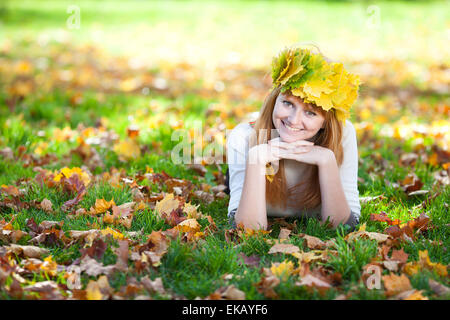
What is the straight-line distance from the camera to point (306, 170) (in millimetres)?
3326

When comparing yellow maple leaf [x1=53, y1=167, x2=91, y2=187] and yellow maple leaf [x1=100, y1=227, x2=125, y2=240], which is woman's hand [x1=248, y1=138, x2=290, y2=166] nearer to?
yellow maple leaf [x1=100, y1=227, x2=125, y2=240]

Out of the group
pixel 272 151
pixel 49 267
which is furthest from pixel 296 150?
pixel 49 267

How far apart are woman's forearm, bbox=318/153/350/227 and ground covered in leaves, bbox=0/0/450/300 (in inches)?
3.8

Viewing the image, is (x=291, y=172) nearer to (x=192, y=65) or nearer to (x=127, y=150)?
(x=127, y=150)

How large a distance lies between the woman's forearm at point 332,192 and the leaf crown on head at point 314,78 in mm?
345

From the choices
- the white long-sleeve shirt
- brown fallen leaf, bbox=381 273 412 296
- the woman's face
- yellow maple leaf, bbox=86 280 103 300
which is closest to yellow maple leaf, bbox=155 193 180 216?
the white long-sleeve shirt

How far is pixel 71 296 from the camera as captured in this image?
239 centimetres

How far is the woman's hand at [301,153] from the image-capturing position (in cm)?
305

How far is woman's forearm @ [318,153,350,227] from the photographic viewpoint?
10.1 ft

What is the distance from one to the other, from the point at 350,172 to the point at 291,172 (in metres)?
0.38

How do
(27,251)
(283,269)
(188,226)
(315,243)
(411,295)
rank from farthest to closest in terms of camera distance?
(188,226) → (315,243) → (27,251) → (283,269) → (411,295)

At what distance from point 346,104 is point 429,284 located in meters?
1.13

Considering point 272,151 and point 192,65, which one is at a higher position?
point 192,65
